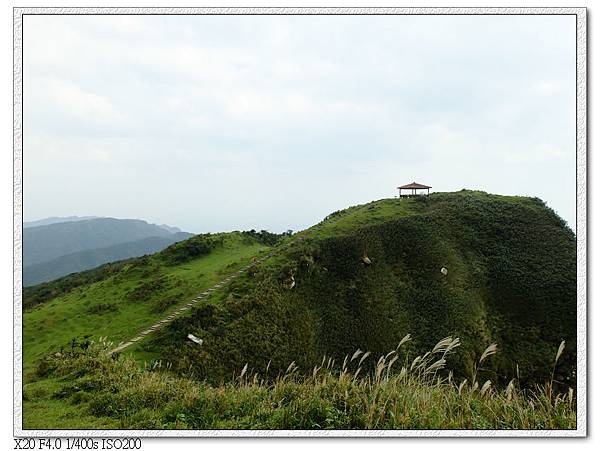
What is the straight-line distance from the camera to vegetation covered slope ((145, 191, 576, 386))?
49.4ft

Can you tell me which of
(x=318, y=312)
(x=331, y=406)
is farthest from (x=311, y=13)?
(x=318, y=312)

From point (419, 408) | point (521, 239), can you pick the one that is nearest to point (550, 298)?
point (521, 239)

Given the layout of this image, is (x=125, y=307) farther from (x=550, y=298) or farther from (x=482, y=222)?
(x=482, y=222)

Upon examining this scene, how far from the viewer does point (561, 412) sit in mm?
4410

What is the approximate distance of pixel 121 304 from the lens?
1753cm

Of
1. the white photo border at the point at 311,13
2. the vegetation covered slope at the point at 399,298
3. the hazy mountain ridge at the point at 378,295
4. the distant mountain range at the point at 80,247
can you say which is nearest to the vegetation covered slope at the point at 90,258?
the distant mountain range at the point at 80,247

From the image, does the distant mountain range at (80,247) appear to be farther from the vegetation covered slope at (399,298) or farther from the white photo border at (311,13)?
the white photo border at (311,13)

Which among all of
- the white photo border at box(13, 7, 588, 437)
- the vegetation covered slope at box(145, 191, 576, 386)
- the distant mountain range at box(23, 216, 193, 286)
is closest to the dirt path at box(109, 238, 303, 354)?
the vegetation covered slope at box(145, 191, 576, 386)

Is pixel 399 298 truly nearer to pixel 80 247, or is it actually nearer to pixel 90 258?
pixel 90 258

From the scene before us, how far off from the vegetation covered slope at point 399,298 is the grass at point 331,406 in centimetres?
698

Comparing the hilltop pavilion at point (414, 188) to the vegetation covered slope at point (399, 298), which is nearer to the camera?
the vegetation covered slope at point (399, 298)

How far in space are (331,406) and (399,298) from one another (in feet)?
58.7

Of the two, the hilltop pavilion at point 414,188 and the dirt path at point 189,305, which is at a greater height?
the hilltop pavilion at point 414,188

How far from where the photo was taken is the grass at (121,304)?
1421 centimetres
